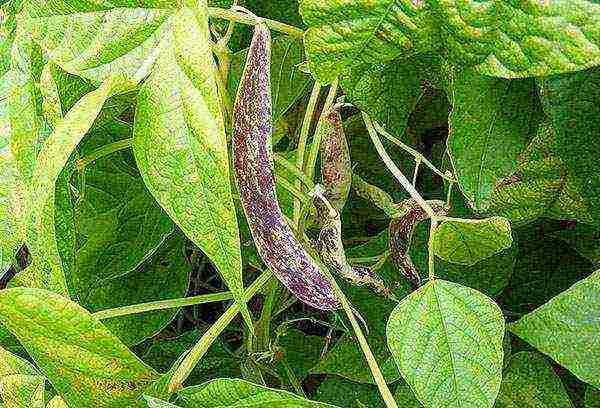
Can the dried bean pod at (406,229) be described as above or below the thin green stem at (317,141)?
below

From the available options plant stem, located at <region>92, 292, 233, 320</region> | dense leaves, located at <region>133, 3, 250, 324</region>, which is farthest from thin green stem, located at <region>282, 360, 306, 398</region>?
dense leaves, located at <region>133, 3, 250, 324</region>

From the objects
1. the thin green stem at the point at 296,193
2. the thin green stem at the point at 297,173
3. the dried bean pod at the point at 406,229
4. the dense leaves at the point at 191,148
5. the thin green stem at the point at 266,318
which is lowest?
the thin green stem at the point at 266,318

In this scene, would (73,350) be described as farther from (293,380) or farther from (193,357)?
(293,380)

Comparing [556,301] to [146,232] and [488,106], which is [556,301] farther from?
[146,232]

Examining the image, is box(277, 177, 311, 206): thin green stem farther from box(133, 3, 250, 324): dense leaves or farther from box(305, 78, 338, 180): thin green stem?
box(133, 3, 250, 324): dense leaves

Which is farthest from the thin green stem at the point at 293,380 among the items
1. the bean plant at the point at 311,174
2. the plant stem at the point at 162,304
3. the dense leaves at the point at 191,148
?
the dense leaves at the point at 191,148

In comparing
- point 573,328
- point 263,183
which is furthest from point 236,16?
point 573,328

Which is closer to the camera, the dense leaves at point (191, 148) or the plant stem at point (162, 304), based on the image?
the dense leaves at point (191, 148)

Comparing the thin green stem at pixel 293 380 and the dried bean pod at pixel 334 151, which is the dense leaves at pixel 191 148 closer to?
the dried bean pod at pixel 334 151
